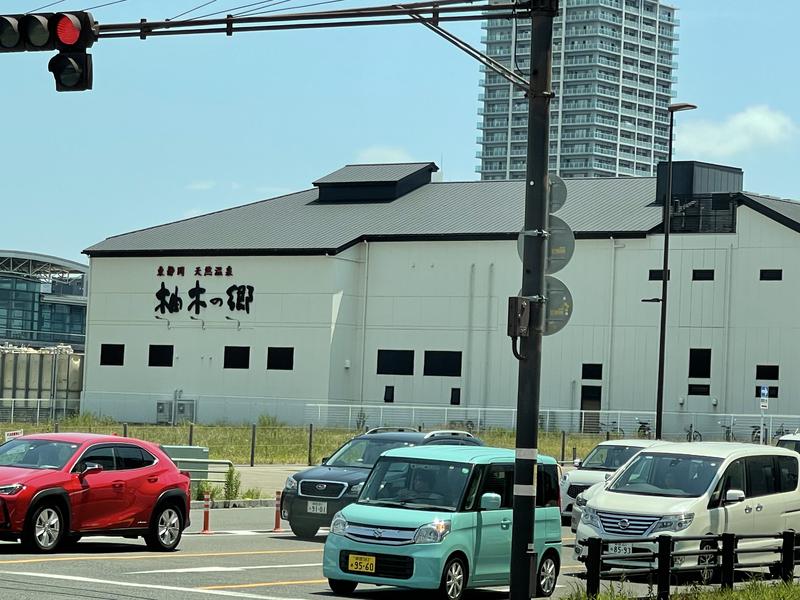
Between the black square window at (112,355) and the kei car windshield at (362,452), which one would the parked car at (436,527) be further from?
the black square window at (112,355)

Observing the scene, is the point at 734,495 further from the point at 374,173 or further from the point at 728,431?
the point at 374,173

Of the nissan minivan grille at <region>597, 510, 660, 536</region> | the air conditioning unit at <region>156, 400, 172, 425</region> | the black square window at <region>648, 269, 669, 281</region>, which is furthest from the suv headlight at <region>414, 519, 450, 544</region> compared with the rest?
the air conditioning unit at <region>156, 400, 172, 425</region>

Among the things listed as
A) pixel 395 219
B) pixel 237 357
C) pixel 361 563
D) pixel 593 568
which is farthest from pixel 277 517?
pixel 395 219

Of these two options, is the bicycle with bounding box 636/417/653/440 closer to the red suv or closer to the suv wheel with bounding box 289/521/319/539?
the suv wheel with bounding box 289/521/319/539

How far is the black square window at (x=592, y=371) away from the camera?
6469 cm

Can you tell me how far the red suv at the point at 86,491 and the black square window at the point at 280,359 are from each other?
47.2 metres

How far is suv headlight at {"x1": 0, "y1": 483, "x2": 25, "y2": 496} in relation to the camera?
60.1ft

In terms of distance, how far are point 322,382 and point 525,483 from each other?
53194 millimetres

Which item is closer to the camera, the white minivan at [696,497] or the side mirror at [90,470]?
the white minivan at [696,497]

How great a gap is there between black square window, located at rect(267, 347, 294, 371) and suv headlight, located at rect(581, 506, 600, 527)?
49393mm

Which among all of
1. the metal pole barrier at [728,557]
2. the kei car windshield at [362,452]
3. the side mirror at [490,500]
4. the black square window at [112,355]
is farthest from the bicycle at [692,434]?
the metal pole barrier at [728,557]

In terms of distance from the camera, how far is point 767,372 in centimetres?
6231

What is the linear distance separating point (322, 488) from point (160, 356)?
49.6 metres

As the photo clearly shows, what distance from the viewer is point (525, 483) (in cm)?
1417
